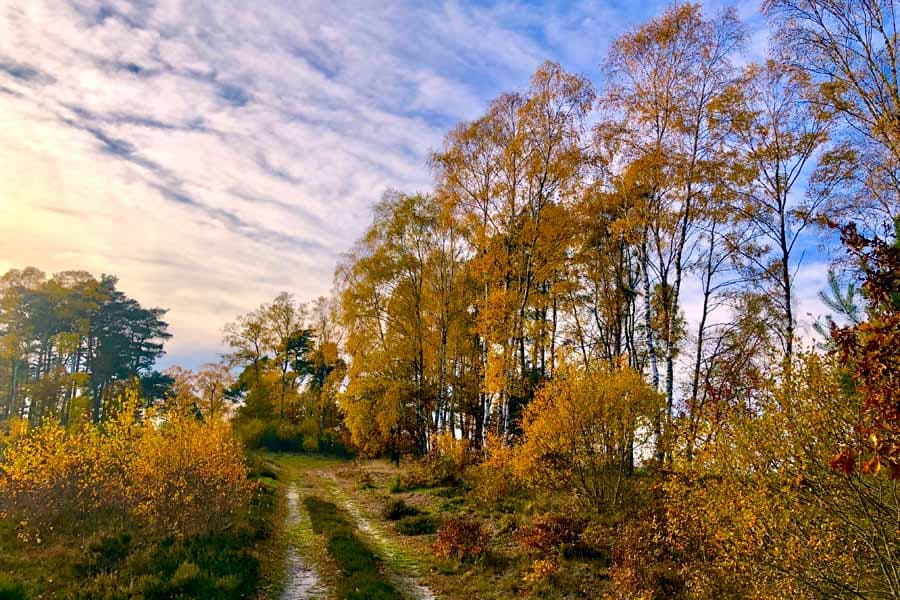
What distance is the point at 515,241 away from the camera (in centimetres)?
1898

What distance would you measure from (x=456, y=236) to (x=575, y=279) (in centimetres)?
584

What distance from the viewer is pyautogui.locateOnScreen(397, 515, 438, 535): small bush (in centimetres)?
1344

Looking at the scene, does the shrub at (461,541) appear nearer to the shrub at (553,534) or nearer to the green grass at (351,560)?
the shrub at (553,534)

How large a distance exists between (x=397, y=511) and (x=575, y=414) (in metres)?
6.53

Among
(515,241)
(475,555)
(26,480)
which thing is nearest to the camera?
(475,555)

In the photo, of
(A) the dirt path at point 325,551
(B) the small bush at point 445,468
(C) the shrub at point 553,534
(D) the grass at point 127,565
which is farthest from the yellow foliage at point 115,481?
(B) the small bush at point 445,468

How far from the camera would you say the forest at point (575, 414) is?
5742mm

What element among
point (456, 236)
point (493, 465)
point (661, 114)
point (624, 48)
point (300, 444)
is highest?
point (624, 48)

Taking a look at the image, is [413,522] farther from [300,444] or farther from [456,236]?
[300,444]

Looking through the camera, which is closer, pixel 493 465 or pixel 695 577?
pixel 695 577

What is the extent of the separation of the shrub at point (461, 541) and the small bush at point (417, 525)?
1129 millimetres

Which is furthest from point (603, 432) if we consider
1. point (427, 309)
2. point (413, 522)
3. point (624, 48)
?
point (427, 309)

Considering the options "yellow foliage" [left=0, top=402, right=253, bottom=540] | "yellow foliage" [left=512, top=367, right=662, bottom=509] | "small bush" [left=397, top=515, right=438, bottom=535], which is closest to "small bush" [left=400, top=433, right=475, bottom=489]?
"small bush" [left=397, top=515, right=438, bottom=535]

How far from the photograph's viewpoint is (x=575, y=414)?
1202 cm
